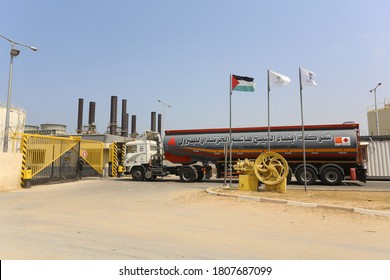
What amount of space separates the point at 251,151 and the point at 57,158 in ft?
45.3

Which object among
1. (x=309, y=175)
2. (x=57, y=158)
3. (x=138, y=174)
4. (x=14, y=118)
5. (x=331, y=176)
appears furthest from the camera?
(x=14, y=118)

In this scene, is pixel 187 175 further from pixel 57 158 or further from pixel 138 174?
pixel 57 158

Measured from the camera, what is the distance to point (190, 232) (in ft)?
21.7

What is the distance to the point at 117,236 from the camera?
20.7 ft

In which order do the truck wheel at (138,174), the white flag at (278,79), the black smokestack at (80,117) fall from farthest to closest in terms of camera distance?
1. the black smokestack at (80,117)
2. the truck wheel at (138,174)
3. the white flag at (278,79)

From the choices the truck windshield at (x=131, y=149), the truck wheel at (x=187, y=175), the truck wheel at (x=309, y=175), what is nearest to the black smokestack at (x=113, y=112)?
the truck windshield at (x=131, y=149)

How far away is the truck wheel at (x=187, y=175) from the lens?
21.2 m

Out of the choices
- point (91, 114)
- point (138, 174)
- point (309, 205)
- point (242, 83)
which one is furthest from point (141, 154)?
point (91, 114)

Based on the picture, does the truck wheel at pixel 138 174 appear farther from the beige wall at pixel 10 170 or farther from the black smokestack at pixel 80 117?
the black smokestack at pixel 80 117

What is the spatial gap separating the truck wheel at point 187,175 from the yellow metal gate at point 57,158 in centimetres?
898

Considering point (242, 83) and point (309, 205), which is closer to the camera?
point (309, 205)

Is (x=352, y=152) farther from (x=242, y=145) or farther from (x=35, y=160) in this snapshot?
(x=35, y=160)

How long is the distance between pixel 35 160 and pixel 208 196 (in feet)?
42.4
